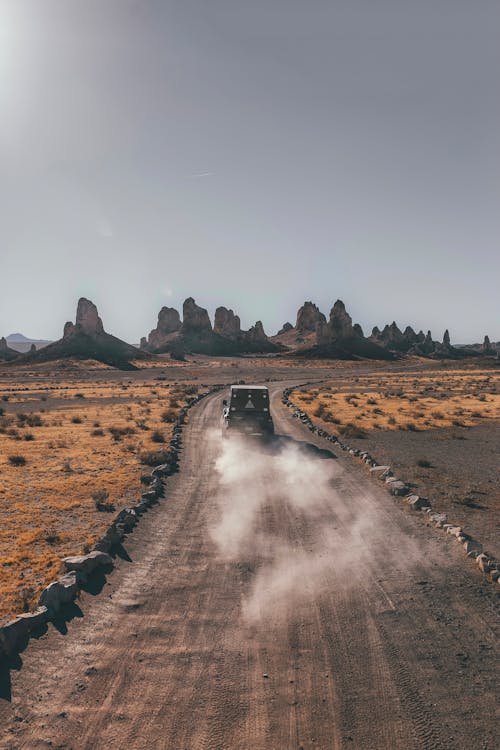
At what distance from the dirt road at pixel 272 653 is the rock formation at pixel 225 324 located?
183 metres

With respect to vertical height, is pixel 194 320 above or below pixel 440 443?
above

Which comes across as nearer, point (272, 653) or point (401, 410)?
point (272, 653)

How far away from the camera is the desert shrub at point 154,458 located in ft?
68.0

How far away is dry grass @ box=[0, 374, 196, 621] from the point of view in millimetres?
10853

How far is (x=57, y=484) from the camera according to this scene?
17.9m

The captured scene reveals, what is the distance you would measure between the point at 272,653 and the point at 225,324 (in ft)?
628

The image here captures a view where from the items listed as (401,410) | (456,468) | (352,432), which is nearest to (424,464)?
(456,468)

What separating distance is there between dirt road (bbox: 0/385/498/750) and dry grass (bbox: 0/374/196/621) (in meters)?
1.80

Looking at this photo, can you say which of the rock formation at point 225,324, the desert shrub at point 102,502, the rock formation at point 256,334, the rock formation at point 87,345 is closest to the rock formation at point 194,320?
the rock formation at point 225,324

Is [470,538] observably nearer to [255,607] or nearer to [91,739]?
[255,607]

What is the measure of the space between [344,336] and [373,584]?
168 meters

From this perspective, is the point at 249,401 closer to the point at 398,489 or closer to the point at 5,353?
the point at 398,489

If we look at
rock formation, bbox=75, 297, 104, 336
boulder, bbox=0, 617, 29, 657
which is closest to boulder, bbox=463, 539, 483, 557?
boulder, bbox=0, 617, 29, 657

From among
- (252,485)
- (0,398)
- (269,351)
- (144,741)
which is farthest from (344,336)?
(144,741)
